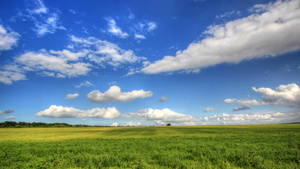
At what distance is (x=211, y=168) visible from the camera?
29.3 ft

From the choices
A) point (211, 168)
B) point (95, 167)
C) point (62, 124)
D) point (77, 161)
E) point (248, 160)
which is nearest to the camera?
point (211, 168)

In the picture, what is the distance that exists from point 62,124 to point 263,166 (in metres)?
204

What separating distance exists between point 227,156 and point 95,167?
31.6ft

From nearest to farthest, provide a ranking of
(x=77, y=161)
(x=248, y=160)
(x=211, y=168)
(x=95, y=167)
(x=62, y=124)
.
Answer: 1. (x=211, y=168)
2. (x=95, y=167)
3. (x=248, y=160)
4. (x=77, y=161)
5. (x=62, y=124)

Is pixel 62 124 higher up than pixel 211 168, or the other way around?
pixel 211 168

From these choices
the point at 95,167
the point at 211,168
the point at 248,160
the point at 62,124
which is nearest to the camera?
the point at 211,168

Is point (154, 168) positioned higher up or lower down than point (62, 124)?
higher up

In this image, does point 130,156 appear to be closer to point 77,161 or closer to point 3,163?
point 77,161

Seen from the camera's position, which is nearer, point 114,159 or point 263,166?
point 263,166

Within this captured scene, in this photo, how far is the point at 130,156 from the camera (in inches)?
480

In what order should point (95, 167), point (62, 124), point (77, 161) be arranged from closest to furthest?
point (95, 167), point (77, 161), point (62, 124)

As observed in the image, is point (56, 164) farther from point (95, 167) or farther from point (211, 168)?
point (211, 168)

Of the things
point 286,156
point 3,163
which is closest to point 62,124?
point 3,163

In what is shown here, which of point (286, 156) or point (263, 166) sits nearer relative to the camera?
point (263, 166)
